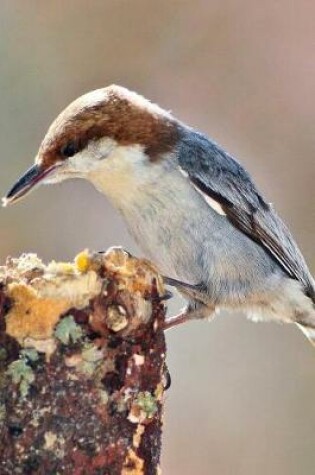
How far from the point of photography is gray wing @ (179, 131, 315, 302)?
2.96 metres

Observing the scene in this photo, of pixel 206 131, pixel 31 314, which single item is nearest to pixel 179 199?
pixel 31 314

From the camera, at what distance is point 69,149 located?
2676 millimetres

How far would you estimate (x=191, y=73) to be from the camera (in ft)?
20.9

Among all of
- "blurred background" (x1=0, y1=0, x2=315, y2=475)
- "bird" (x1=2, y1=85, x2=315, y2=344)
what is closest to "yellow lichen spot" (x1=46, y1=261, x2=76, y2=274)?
"bird" (x1=2, y1=85, x2=315, y2=344)

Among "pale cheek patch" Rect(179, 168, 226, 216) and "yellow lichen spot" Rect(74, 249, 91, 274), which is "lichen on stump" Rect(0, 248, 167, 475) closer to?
"yellow lichen spot" Rect(74, 249, 91, 274)

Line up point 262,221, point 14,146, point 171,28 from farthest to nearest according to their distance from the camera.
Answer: point 171,28
point 14,146
point 262,221

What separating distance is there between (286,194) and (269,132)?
1.43 feet

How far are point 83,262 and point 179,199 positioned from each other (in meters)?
0.89

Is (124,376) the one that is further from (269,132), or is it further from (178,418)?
(269,132)

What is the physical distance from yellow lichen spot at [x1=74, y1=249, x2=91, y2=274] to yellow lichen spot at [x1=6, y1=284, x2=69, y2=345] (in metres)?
0.10

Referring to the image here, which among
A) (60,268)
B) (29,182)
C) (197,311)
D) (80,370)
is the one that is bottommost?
(80,370)

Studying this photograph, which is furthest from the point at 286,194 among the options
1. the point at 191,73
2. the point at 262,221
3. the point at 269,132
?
the point at 262,221

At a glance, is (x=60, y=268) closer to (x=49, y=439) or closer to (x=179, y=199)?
(x=49, y=439)

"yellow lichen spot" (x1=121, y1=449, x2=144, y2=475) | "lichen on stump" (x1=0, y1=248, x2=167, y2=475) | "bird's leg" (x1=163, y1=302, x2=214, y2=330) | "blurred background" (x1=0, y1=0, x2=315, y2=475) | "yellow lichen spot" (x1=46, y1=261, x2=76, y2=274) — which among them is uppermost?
"blurred background" (x1=0, y1=0, x2=315, y2=475)
